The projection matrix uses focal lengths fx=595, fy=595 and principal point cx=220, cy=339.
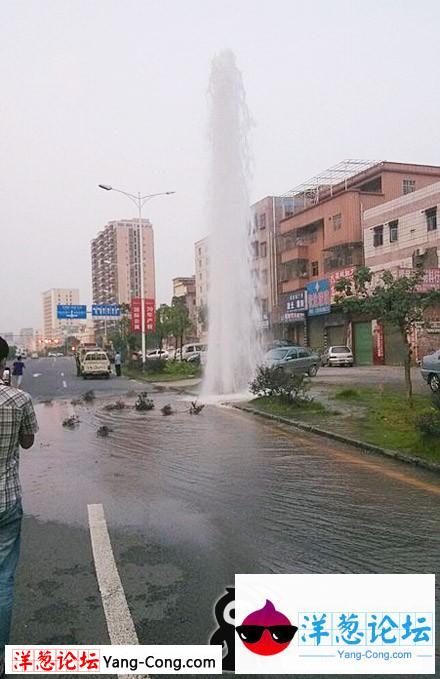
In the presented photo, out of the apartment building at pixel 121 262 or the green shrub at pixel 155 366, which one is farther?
the apartment building at pixel 121 262

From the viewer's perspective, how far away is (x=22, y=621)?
3.86 meters

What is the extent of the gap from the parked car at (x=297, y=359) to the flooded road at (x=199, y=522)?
705 inches

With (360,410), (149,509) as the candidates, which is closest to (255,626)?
(149,509)

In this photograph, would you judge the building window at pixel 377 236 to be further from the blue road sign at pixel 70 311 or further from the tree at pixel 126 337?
the blue road sign at pixel 70 311

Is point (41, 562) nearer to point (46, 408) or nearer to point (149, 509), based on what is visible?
point (149, 509)

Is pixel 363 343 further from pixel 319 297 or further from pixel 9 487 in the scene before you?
pixel 9 487

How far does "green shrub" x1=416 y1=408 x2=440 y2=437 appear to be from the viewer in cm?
877

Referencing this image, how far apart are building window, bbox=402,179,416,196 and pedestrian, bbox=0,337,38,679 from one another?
45889mm

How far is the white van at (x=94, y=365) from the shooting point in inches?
1391

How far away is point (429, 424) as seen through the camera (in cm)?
883

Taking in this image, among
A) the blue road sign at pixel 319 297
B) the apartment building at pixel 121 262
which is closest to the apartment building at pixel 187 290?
the apartment building at pixel 121 262

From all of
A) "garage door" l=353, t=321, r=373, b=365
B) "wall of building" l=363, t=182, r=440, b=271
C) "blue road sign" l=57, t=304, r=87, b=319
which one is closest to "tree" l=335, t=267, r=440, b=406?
"wall of building" l=363, t=182, r=440, b=271

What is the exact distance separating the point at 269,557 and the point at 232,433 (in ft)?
24.0

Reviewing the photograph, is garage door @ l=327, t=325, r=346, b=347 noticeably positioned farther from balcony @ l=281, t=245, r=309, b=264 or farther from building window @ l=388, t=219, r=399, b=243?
balcony @ l=281, t=245, r=309, b=264
